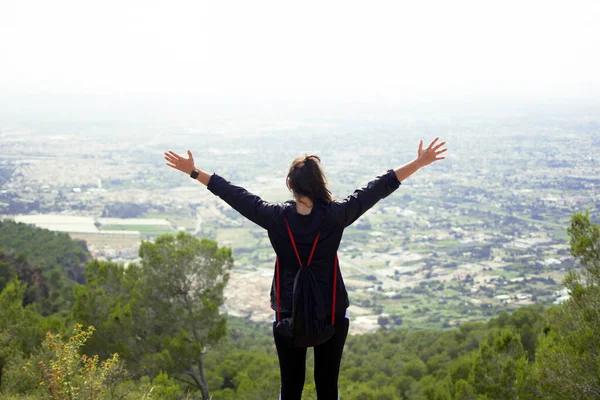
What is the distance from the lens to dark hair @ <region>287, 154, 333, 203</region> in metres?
2.66

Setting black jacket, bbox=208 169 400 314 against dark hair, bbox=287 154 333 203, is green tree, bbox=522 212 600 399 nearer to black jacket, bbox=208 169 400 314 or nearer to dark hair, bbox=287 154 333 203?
black jacket, bbox=208 169 400 314

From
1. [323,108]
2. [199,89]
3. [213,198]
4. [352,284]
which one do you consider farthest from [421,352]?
[199,89]

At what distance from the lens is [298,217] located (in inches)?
103

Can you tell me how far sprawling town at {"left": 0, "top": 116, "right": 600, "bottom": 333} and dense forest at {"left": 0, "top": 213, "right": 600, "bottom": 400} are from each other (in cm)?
842

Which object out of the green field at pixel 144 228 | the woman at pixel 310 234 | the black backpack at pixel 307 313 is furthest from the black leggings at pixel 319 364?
the green field at pixel 144 228

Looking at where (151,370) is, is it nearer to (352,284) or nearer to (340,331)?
(340,331)

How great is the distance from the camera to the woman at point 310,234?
102 inches

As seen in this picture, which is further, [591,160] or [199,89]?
[199,89]

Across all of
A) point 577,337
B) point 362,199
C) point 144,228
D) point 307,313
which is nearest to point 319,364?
point 307,313

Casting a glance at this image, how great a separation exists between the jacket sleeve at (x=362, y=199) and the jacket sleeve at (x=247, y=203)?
282 millimetres

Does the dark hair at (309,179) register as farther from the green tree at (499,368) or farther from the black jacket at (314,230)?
the green tree at (499,368)

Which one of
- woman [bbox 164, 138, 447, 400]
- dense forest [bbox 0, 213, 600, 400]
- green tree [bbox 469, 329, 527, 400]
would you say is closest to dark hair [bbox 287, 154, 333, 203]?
woman [bbox 164, 138, 447, 400]

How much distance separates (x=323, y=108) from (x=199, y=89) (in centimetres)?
6189

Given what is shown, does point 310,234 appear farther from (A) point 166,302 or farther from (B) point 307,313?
(A) point 166,302
